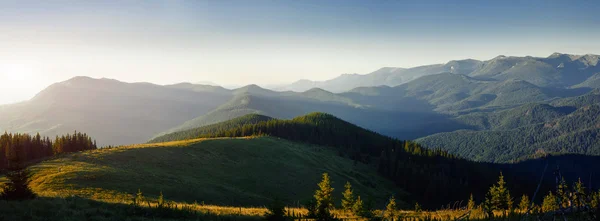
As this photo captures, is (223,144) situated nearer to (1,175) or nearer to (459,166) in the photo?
(1,175)

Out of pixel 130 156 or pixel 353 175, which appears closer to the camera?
pixel 130 156

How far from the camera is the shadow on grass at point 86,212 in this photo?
18.0 m

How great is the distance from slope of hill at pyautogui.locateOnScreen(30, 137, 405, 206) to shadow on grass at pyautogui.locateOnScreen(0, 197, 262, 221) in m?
10.8

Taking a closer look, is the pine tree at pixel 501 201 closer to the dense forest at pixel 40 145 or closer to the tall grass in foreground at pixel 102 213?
the tall grass in foreground at pixel 102 213

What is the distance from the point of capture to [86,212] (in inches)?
791

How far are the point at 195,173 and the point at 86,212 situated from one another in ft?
149

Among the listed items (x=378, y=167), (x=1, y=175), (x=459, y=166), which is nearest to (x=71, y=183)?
(x=1, y=175)

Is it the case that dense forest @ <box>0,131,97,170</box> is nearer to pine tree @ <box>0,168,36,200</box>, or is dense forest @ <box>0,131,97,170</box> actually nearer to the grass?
the grass

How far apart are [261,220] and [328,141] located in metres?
176

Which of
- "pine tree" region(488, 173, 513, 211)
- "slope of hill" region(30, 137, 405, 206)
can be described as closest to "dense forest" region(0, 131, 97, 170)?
"slope of hill" region(30, 137, 405, 206)

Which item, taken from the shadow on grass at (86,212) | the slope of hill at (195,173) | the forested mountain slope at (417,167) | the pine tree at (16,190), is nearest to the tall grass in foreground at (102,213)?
the shadow on grass at (86,212)

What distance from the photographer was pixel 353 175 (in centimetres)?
11550

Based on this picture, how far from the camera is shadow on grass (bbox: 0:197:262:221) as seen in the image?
707 inches

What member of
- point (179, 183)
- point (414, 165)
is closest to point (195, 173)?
point (179, 183)
